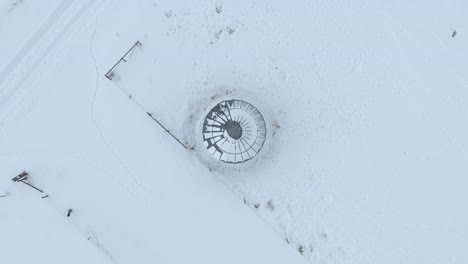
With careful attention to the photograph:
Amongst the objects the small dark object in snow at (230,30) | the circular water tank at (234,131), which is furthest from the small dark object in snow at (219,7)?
the circular water tank at (234,131)

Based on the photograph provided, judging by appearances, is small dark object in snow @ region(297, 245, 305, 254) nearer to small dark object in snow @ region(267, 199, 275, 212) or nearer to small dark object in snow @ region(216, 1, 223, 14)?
small dark object in snow @ region(267, 199, 275, 212)

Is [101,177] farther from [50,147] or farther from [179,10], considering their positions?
[179,10]

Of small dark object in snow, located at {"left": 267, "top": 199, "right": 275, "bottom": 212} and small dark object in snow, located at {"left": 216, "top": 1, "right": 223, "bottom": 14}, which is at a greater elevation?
small dark object in snow, located at {"left": 216, "top": 1, "right": 223, "bottom": 14}

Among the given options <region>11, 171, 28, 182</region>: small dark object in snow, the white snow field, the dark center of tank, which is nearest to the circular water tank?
the dark center of tank

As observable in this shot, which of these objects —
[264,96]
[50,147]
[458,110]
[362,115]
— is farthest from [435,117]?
[50,147]

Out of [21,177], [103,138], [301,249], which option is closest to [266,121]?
[301,249]

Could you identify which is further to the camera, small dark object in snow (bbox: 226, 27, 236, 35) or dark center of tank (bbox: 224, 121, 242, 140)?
small dark object in snow (bbox: 226, 27, 236, 35)
